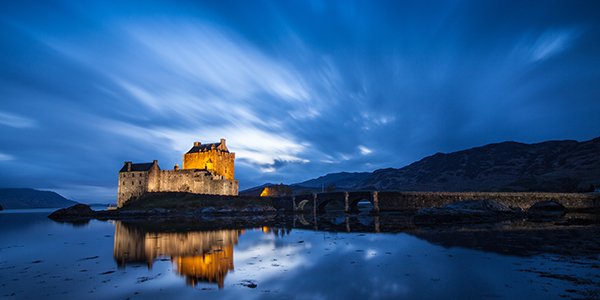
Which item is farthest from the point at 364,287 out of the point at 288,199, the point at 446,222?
the point at 288,199

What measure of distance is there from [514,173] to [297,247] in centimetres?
17776

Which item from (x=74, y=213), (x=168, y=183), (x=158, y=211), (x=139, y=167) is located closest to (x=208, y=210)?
(x=158, y=211)

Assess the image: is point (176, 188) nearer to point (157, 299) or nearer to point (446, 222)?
point (446, 222)

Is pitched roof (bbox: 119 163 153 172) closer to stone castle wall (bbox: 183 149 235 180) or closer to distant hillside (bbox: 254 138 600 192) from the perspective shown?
stone castle wall (bbox: 183 149 235 180)

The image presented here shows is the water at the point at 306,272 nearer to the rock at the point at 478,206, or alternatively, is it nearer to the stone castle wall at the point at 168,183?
the rock at the point at 478,206

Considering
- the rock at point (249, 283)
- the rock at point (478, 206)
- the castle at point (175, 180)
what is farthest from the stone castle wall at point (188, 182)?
the rock at point (249, 283)

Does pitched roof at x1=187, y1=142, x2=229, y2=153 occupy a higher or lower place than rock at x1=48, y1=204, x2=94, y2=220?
higher

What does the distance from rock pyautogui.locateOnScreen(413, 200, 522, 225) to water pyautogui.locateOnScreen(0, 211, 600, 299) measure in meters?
17.5

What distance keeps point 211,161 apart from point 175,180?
9697mm

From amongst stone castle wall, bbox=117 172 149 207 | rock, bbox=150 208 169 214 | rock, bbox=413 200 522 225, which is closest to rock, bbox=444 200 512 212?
rock, bbox=413 200 522 225

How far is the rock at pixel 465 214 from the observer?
3772 centimetres

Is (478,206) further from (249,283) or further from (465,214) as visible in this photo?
(249,283)

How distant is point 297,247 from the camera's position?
2044 cm

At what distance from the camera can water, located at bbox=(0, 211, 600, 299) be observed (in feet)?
32.3
